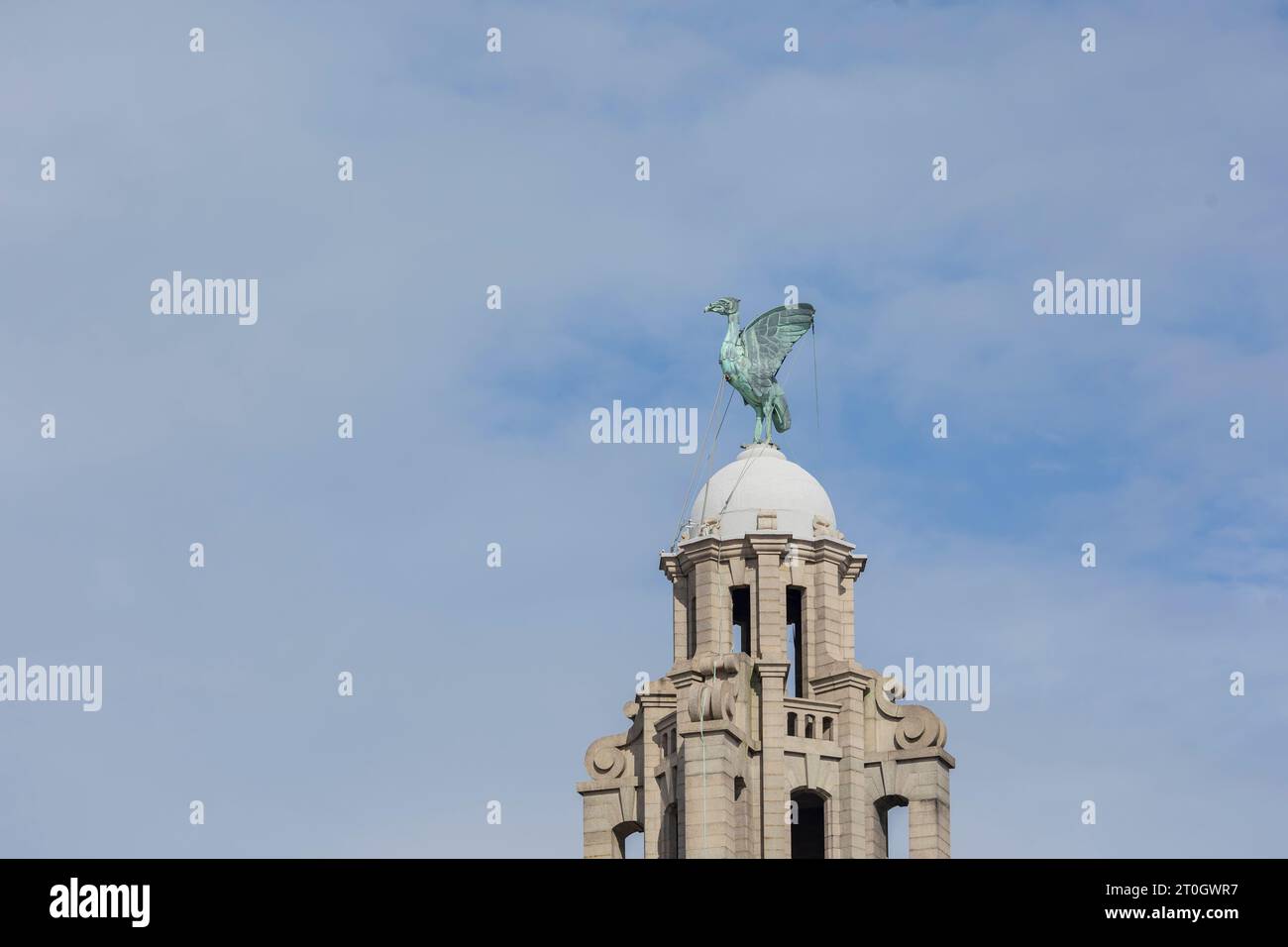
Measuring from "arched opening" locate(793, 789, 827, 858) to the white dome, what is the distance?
390 inches

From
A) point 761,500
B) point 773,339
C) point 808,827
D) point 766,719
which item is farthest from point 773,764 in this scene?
point 773,339

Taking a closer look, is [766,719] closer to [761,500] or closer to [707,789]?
[707,789]

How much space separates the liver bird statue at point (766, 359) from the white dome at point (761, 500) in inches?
91.0

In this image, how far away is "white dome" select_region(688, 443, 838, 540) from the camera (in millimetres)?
141500

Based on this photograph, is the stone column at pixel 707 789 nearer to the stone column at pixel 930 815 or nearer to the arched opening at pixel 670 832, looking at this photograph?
the arched opening at pixel 670 832

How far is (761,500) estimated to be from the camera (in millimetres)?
141750

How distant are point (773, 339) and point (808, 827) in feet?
61.2

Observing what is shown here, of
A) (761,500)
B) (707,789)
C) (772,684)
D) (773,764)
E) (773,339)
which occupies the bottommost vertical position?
(707,789)

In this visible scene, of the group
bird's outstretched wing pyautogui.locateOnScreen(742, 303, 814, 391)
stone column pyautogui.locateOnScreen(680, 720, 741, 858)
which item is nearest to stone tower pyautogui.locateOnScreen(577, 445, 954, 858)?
stone column pyautogui.locateOnScreen(680, 720, 741, 858)

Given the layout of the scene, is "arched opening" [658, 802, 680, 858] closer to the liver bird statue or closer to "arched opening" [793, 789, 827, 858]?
"arched opening" [793, 789, 827, 858]
